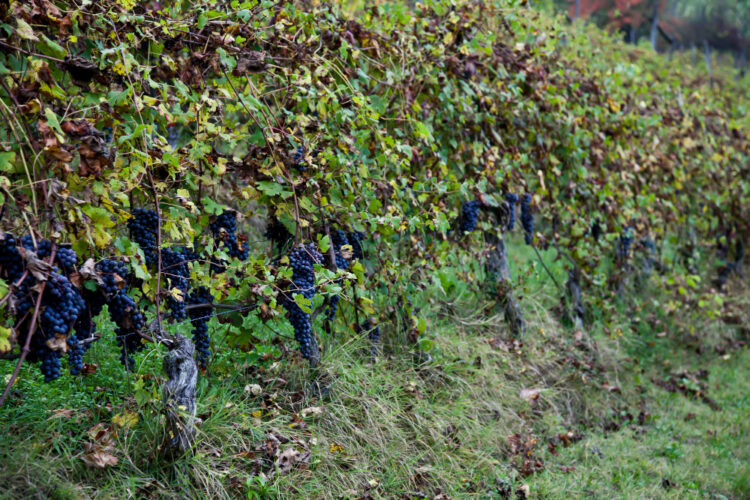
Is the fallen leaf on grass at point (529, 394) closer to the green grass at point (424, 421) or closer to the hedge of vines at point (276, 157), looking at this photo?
the green grass at point (424, 421)

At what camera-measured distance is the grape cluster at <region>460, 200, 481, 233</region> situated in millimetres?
5129

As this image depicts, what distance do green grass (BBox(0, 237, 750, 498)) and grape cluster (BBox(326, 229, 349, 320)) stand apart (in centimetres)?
34

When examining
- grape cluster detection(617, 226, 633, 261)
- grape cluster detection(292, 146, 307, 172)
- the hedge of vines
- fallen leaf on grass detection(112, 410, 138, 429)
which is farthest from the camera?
grape cluster detection(617, 226, 633, 261)

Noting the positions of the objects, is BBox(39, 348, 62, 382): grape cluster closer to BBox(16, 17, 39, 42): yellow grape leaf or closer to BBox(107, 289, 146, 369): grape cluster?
BBox(107, 289, 146, 369): grape cluster

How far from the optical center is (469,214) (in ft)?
16.9

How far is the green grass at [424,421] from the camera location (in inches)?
125

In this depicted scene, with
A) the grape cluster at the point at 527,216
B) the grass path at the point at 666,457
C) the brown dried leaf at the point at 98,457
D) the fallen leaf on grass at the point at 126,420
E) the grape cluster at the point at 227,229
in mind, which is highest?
the grape cluster at the point at 227,229

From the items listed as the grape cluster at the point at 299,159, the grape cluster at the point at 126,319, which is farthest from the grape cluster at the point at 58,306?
the grape cluster at the point at 299,159

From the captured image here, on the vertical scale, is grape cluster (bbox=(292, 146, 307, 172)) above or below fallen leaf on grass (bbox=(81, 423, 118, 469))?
above

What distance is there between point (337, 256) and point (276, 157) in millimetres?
662

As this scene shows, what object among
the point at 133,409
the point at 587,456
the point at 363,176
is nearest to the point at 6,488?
the point at 133,409

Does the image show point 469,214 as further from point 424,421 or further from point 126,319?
point 126,319

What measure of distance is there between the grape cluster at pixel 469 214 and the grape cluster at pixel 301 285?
181cm

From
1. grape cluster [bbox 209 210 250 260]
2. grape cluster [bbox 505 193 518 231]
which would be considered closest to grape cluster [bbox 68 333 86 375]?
grape cluster [bbox 209 210 250 260]
